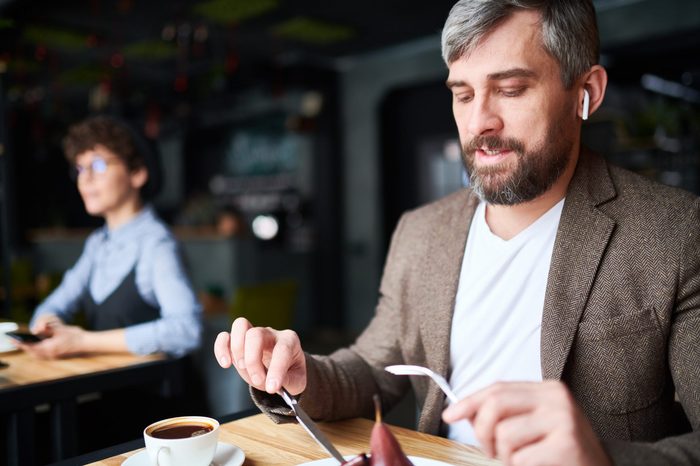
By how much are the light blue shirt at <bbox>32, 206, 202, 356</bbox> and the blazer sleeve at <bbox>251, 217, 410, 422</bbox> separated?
88 centimetres

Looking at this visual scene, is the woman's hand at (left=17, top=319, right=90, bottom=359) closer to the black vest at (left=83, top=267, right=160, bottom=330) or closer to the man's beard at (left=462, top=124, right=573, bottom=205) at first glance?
the black vest at (left=83, top=267, right=160, bottom=330)

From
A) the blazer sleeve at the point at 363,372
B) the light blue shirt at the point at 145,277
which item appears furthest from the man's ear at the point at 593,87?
the light blue shirt at the point at 145,277

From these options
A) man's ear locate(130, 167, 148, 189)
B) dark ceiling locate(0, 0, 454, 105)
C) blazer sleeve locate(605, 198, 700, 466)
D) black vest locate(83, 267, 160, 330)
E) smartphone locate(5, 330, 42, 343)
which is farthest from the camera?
dark ceiling locate(0, 0, 454, 105)

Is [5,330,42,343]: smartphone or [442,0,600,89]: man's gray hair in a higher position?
[442,0,600,89]: man's gray hair

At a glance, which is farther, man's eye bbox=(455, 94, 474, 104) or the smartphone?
the smartphone

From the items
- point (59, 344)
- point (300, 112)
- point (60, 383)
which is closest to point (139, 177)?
point (59, 344)

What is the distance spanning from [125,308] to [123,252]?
0.22 m

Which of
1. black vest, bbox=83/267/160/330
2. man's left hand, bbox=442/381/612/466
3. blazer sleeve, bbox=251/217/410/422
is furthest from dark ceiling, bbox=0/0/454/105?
man's left hand, bbox=442/381/612/466

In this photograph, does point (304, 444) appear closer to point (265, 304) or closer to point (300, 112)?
point (265, 304)

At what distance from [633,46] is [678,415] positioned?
194 inches

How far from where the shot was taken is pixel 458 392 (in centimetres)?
148

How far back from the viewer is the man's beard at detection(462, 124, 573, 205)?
1.37 meters

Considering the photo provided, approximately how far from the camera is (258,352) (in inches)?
45.0

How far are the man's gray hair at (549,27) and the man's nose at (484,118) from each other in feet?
0.40
